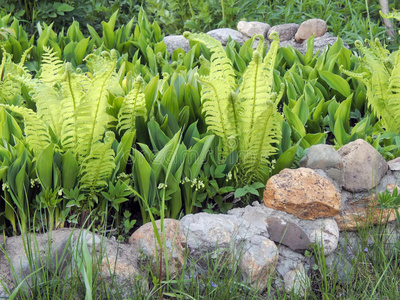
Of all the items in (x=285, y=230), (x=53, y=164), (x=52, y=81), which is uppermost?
(x=52, y=81)

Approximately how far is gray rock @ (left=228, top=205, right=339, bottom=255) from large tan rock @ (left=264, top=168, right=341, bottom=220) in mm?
26

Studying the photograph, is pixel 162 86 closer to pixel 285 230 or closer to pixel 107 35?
pixel 285 230

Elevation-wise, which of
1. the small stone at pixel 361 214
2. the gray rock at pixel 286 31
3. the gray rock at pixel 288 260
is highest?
the gray rock at pixel 286 31

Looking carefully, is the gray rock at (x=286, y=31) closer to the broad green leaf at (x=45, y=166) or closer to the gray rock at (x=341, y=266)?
the gray rock at (x=341, y=266)

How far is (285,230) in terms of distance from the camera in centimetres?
244

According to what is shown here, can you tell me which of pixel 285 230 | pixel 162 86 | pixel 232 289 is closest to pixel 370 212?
pixel 285 230

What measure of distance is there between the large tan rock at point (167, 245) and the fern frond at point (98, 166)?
337 mm

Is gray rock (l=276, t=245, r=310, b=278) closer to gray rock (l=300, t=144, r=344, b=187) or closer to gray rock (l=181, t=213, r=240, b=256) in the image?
gray rock (l=181, t=213, r=240, b=256)

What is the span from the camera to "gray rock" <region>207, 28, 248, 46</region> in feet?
17.1

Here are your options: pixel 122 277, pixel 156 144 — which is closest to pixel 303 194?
pixel 156 144

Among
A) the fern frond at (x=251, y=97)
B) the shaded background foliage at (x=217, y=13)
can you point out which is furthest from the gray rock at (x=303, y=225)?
the shaded background foliage at (x=217, y=13)

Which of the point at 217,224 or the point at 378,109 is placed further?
the point at 378,109

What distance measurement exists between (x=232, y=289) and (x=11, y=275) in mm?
954

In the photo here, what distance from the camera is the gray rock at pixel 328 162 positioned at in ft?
8.83
